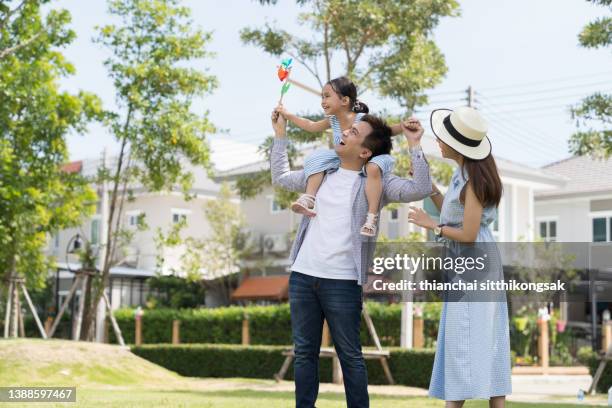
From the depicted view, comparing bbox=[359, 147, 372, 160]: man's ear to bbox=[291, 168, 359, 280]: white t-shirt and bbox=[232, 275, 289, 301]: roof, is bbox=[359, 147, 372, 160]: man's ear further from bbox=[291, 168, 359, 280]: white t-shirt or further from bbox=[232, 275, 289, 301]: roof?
bbox=[232, 275, 289, 301]: roof

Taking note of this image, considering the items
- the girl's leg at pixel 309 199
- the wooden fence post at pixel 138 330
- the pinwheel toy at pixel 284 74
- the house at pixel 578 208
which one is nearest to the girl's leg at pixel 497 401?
the girl's leg at pixel 309 199

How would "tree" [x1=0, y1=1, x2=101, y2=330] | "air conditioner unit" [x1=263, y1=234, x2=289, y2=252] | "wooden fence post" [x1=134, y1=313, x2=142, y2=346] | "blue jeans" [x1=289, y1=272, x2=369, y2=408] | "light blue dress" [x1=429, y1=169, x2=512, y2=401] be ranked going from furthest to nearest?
1. "air conditioner unit" [x1=263, y1=234, x2=289, y2=252]
2. "wooden fence post" [x1=134, y1=313, x2=142, y2=346]
3. "tree" [x1=0, y1=1, x2=101, y2=330]
4. "blue jeans" [x1=289, y1=272, x2=369, y2=408]
5. "light blue dress" [x1=429, y1=169, x2=512, y2=401]

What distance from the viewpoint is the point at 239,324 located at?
23875 millimetres

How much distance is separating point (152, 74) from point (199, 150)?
182cm

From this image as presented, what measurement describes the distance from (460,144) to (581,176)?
1213 inches

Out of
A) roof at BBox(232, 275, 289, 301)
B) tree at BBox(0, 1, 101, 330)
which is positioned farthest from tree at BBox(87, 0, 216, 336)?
roof at BBox(232, 275, 289, 301)

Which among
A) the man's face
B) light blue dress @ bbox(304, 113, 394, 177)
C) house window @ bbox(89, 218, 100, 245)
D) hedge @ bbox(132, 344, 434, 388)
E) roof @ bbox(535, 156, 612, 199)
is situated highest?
roof @ bbox(535, 156, 612, 199)

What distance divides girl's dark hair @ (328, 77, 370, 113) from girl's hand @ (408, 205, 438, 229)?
0.72 meters

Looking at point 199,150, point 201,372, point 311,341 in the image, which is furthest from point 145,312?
point 311,341

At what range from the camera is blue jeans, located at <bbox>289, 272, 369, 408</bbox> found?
4.79 metres

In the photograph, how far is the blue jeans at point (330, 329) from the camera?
4793 millimetres

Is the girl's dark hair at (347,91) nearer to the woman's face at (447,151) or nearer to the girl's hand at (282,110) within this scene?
the girl's hand at (282,110)

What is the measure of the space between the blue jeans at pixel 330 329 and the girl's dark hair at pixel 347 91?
0.98 m

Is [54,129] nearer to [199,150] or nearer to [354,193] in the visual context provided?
[199,150]
